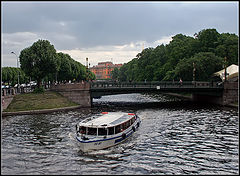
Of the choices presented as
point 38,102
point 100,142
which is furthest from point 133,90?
point 100,142

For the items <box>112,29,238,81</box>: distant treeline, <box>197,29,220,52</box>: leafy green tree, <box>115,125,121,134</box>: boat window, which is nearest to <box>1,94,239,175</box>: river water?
<box>115,125,121,134</box>: boat window

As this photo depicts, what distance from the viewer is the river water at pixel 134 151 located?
23547mm

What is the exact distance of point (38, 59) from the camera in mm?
69312

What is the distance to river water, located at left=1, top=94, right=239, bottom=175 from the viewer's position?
77.3ft

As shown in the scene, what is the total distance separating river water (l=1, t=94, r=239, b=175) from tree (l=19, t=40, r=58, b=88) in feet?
95.5

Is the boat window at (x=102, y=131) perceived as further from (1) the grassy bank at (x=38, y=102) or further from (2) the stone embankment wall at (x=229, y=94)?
(2) the stone embankment wall at (x=229, y=94)

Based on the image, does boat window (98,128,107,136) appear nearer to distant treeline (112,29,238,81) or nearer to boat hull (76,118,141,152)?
boat hull (76,118,141,152)

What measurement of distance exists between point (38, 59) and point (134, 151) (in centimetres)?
4865

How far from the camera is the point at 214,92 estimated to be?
235 feet

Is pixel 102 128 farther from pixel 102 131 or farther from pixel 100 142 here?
pixel 100 142

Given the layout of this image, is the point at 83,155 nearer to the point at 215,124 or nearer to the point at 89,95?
the point at 215,124

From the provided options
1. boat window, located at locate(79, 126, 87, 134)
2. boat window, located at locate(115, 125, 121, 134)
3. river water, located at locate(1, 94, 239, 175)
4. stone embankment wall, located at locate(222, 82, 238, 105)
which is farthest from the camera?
stone embankment wall, located at locate(222, 82, 238, 105)

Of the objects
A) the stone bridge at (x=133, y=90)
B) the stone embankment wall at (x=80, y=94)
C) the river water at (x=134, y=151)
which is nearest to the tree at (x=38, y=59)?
the stone bridge at (x=133, y=90)

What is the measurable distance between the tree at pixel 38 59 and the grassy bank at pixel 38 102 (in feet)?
21.4
